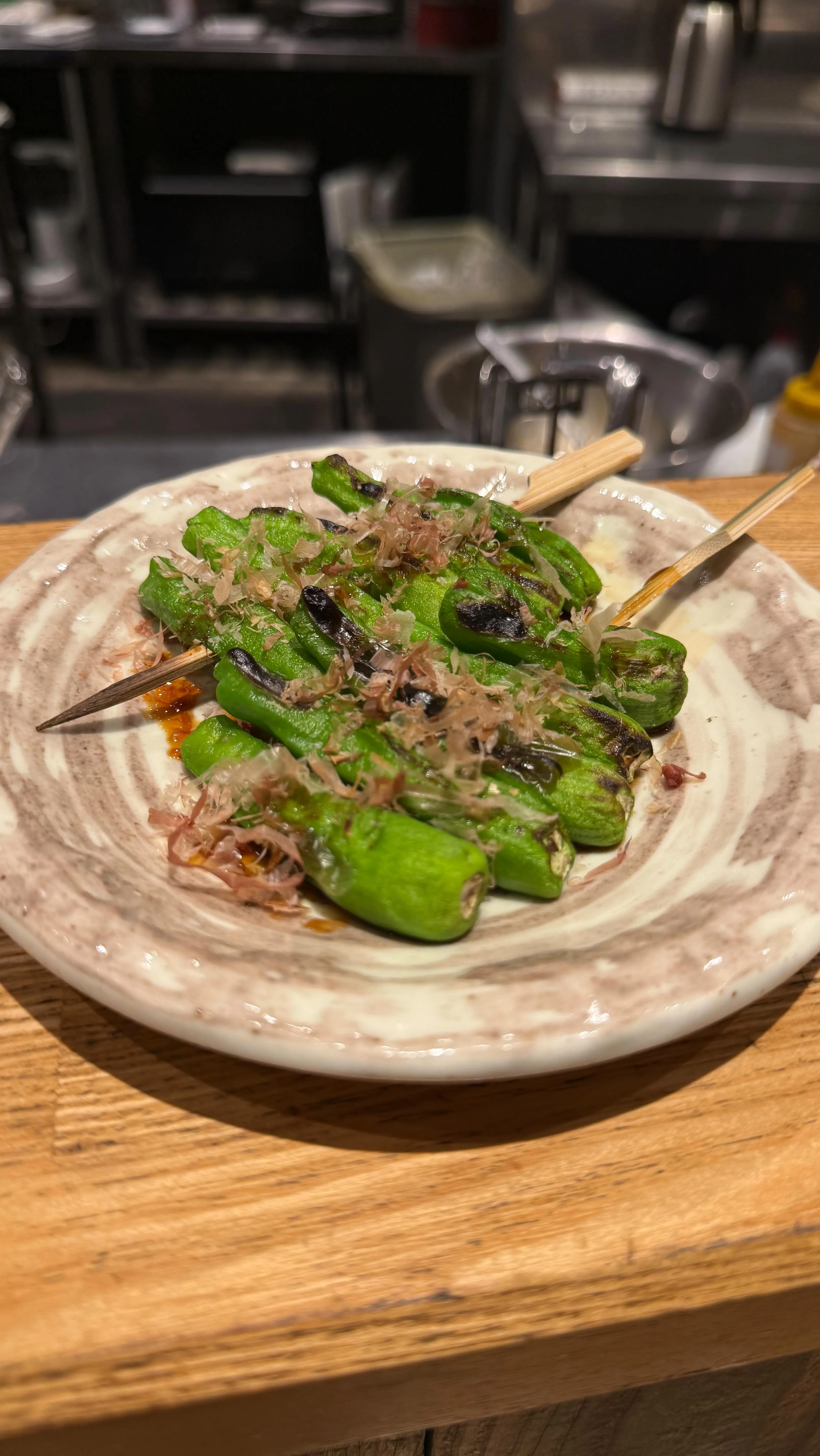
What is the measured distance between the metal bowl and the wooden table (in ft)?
9.97

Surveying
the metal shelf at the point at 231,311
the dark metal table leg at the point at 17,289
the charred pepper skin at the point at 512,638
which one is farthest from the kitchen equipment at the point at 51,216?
the charred pepper skin at the point at 512,638

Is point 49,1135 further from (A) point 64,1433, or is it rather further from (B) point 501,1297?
(B) point 501,1297

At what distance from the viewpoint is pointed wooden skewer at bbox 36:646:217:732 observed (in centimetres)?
153

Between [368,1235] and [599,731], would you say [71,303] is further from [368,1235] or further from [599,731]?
[368,1235]

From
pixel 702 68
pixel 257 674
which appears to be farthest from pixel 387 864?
pixel 702 68

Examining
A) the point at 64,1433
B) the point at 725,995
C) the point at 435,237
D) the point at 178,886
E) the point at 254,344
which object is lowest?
the point at 254,344

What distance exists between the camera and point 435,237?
247 inches

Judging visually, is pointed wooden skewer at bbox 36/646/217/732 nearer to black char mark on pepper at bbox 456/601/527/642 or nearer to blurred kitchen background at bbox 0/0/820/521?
black char mark on pepper at bbox 456/601/527/642

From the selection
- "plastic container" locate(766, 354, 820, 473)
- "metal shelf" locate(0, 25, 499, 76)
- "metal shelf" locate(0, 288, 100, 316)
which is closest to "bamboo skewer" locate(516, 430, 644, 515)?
"plastic container" locate(766, 354, 820, 473)

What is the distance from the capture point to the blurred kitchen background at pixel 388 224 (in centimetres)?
423

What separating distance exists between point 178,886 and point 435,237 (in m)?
5.91

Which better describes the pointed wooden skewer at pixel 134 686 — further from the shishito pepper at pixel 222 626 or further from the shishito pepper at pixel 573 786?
the shishito pepper at pixel 573 786

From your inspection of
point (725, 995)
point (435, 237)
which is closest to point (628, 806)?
point (725, 995)

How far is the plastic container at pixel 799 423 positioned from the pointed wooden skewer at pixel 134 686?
2.00 metres
